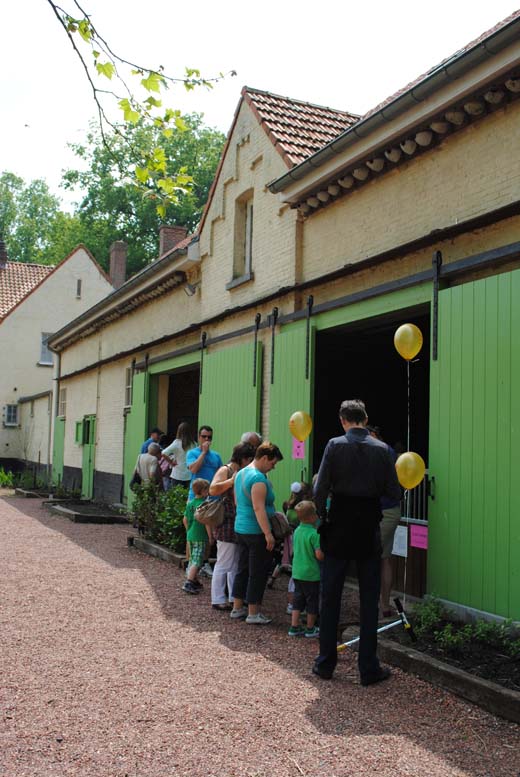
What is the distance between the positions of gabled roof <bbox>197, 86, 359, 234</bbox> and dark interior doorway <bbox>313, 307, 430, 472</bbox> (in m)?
2.59

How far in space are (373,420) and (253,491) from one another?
5.78 m

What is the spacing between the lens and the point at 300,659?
5.92 m

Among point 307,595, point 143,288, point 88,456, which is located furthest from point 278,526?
point 88,456

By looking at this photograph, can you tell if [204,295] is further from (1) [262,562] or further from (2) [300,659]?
(2) [300,659]

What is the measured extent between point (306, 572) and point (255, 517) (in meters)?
0.73

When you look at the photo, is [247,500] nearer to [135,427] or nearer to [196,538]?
[196,538]

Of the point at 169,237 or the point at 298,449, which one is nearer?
the point at 298,449

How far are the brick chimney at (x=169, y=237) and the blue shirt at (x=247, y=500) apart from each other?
52.8ft

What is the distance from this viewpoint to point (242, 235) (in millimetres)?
12414

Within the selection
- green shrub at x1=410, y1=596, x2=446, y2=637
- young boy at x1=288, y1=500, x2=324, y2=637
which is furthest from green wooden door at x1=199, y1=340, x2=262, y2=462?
green shrub at x1=410, y1=596, x2=446, y2=637

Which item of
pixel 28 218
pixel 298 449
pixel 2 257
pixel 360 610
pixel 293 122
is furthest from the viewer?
pixel 28 218

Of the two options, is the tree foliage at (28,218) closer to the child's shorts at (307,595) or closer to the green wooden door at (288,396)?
the green wooden door at (288,396)

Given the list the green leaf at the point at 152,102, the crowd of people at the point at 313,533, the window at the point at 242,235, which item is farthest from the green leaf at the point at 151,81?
the window at the point at 242,235

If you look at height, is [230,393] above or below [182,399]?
below
